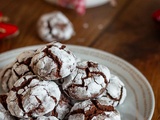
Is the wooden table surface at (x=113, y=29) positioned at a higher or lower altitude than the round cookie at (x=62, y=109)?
higher

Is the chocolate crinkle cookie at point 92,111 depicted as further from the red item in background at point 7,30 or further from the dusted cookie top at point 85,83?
the red item in background at point 7,30

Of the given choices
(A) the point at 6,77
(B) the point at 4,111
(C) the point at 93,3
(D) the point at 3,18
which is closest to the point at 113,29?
(C) the point at 93,3

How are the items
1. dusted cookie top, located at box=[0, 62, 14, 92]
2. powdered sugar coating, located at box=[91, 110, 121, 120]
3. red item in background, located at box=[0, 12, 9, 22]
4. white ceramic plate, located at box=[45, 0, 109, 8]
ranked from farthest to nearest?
white ceramic plate, located at box=[45, 0, 109, 8] < red item in background, located at box=[0, 12, 9, 22] < dusted cookie top, located at box=[0, 62, 14, 92] < powdered sugar coating, located at box=[91, 110, 121, 120]

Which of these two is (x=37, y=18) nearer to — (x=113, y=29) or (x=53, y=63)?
(x=113, y=29)

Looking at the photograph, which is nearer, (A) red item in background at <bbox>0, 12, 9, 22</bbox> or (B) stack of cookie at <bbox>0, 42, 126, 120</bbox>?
(B) stack of cookie at <bbox>0, 42, 126, 120</bbox>

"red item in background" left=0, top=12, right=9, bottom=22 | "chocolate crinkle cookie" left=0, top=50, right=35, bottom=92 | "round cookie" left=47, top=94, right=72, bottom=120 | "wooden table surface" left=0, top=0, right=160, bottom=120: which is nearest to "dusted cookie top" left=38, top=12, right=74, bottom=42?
"wooden table surface" left=0, top=0, right=160, bottom=120

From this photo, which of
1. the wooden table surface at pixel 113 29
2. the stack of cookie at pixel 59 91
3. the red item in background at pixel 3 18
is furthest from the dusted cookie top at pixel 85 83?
the red item in background at pixel 3 18

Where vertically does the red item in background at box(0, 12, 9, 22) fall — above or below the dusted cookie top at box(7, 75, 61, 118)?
above

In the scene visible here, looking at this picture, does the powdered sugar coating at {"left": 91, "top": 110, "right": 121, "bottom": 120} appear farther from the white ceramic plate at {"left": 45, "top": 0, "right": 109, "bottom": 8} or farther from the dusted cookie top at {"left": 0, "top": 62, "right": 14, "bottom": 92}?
the white ceramic plate at {"left": 45, "top": 0, "right": 109, "bottom": 8}
